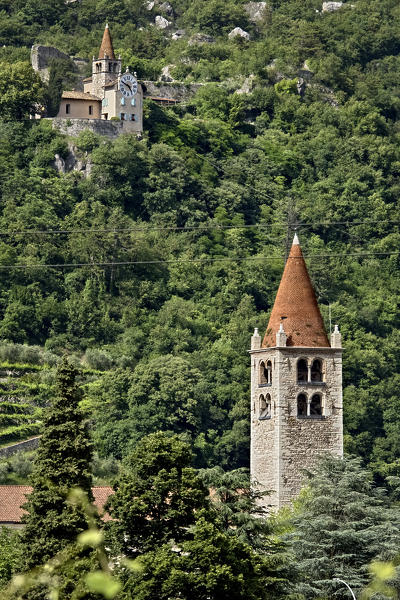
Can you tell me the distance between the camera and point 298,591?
166ft

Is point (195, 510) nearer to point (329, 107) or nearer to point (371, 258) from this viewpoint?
point (371, 258)

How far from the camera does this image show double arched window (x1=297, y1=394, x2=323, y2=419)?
69438 millimetres

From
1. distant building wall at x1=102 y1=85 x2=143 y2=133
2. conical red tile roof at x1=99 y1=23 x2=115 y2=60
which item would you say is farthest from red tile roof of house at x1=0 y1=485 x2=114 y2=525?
conical red tile roof at x1=99 y1=23 x2=115 y2=60

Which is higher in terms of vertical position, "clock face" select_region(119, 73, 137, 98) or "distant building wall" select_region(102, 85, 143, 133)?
"clock face" select_region(119, 73, 137, 98)

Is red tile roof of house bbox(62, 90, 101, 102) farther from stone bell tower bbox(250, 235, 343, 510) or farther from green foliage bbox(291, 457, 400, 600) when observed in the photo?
green foliage bbox(291, 457, 400, 600)

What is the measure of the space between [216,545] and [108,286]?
65.6 metres

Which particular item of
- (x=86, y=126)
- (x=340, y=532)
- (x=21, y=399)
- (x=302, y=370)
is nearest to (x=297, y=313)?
(x=302, y=370)

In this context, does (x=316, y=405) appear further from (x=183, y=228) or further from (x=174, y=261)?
(x=183, y=228)

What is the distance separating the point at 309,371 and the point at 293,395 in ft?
3.90

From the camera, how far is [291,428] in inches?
2714

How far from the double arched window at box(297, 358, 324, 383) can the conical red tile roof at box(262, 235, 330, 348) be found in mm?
617

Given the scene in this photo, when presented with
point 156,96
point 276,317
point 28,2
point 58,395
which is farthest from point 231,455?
point 28,2

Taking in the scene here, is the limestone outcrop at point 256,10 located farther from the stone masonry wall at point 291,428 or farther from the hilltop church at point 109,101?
the stone masonry wall at point 291,428

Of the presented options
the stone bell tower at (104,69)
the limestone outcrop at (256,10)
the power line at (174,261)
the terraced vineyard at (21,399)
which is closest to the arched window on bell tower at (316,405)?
the terraced vineyard at (21,399)
